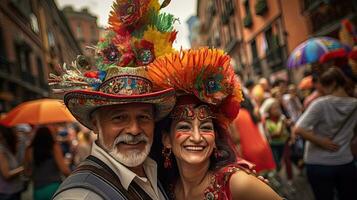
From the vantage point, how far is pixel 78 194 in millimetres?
1293

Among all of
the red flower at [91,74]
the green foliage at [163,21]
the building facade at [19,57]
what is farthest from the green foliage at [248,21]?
the building facade at [19,57]

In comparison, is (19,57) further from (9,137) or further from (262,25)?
(262,25)

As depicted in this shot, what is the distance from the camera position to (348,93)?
307 cm

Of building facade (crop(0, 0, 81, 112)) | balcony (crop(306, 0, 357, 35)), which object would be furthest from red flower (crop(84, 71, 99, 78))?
building facade (crop(0, 0, 81, 112))

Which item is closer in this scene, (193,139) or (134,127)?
(134,127)

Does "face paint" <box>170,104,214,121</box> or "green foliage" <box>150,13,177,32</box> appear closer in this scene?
"face paint" <box>170,104,214,121</box>

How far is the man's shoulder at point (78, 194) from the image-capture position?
1.28 m

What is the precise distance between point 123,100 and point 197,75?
40cm

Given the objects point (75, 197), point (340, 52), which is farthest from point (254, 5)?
point (75, 197)

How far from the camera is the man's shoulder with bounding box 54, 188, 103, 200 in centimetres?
128

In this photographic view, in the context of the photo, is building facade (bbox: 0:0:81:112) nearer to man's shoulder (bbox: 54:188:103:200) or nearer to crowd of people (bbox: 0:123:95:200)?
crowd of people (bbox: 0:123:95:200)

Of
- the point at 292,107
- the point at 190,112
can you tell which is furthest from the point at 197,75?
the point at 292,107

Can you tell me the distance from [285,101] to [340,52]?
166 cm

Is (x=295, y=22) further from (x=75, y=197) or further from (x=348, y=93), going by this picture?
(x=75, y=197)
